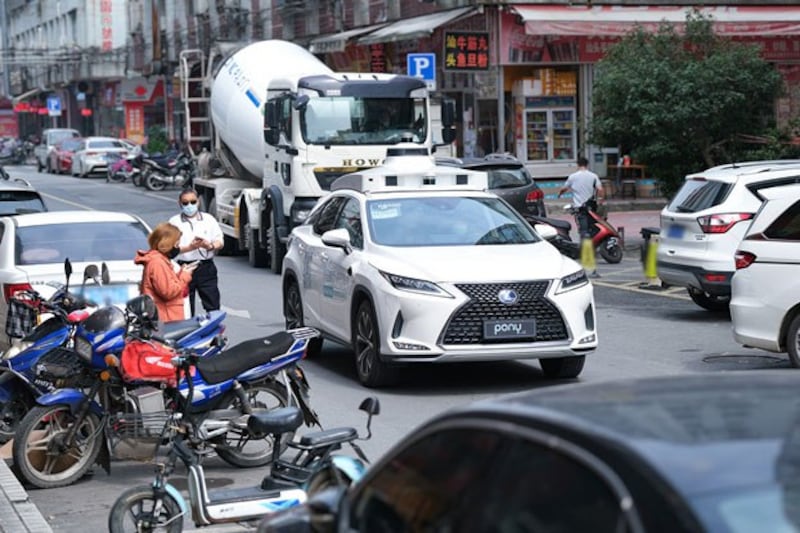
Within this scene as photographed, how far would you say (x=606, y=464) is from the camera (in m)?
3.29

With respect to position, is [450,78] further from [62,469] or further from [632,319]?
[62,469]

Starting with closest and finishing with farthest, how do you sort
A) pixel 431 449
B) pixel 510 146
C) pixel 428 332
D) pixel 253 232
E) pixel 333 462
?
pixel 431 449 → pixel 333 462 → pixel 428 332 → pixel 253 232 → pixel 510 146

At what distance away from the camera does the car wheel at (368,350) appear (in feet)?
40.2

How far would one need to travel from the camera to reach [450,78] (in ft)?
123

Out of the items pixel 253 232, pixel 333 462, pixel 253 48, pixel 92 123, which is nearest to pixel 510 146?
pixel 253 48

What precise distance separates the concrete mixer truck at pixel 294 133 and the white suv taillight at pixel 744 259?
9.55 metres

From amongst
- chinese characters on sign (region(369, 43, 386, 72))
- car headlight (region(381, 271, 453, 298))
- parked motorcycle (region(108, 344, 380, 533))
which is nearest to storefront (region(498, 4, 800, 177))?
chinese characters on sign (region(369, 43, 386, 72))

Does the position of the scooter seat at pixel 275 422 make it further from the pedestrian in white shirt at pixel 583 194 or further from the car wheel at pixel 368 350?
the pedestrian in white shirt at pixel 583 194

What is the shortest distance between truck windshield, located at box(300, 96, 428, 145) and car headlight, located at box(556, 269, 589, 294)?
32.8 ft

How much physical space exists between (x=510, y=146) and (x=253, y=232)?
41.3 feet

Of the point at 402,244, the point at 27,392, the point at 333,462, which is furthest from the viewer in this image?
the point at 402,244

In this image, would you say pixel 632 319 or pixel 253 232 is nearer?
pixel 632 319

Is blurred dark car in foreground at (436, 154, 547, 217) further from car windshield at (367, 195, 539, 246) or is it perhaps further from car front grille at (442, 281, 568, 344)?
car front grille at (442, 281, 568, 344)

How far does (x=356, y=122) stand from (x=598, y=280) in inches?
167
